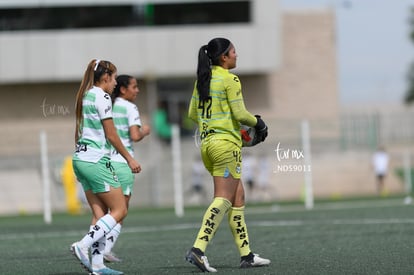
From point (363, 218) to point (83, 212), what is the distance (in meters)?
13.7

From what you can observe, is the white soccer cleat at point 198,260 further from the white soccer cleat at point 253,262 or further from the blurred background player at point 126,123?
the blurred background player at point 126,123

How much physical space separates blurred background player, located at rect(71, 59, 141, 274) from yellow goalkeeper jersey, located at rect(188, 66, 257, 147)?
770mm

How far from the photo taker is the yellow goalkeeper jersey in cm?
938

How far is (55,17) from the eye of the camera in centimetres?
4628

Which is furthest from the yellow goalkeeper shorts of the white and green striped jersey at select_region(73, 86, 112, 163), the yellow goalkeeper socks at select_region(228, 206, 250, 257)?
the white and green striped jersey at select_region(73, 86, 112, 163)

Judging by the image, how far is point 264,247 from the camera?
1228cm

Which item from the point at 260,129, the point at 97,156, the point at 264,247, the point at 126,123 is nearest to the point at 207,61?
the point at 260,129

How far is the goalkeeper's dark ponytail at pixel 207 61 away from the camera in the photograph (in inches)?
371

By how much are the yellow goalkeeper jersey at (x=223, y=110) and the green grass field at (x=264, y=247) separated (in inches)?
49.8

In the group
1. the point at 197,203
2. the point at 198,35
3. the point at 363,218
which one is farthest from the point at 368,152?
the point at 363,218

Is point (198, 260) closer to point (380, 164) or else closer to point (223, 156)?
point (223, 156)

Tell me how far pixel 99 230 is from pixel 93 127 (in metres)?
0.92

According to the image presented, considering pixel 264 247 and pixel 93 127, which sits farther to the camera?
pixel 264 247

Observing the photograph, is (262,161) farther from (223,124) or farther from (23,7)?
(223,124)
